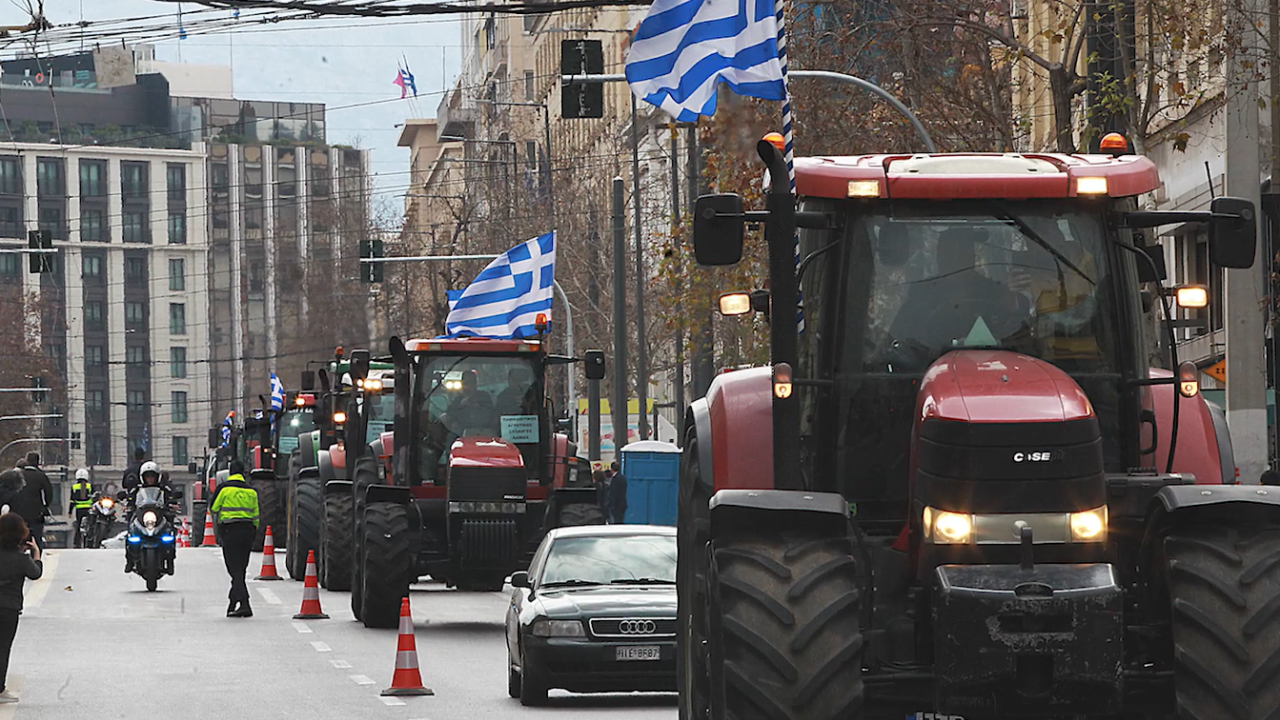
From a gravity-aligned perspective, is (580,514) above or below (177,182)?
below

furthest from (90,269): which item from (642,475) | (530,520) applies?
(530,520)

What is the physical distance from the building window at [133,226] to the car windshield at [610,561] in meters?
147

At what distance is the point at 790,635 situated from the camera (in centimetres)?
938

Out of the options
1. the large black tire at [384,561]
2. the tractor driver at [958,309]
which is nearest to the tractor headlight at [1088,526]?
the tractor driver at [958,309]

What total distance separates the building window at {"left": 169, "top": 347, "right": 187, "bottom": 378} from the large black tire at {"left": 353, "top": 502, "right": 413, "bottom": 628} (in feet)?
454

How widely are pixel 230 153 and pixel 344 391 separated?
136 meters

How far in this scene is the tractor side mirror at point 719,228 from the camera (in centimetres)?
1013

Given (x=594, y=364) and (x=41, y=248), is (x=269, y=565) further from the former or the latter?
(x=594, y=364)

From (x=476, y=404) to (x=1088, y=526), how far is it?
1830cm

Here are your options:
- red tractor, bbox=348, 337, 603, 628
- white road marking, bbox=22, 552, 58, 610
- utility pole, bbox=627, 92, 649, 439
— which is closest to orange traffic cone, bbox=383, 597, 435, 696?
red tractor, bbox=348, 337, 603, 628

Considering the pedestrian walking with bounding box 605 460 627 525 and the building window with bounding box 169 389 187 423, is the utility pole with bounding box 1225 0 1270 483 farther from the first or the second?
the building window with bounding box 169 389 187 423

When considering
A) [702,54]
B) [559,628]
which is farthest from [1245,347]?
[559,628]

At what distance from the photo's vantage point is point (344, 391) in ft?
113

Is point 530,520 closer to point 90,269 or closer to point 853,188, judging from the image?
point 853,188
